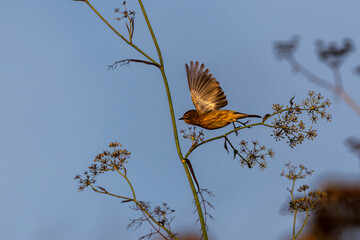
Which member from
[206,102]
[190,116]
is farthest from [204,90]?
[190,116]

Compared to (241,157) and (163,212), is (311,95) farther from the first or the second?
(163,212)

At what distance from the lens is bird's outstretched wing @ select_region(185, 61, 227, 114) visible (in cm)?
362

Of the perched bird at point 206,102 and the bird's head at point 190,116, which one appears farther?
the bird's head at point 190,116

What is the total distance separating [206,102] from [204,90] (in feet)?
0.70

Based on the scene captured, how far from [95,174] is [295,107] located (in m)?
1.53

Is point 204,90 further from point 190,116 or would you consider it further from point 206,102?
point 190,116

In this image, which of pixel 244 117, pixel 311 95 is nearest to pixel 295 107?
pixel 311 95

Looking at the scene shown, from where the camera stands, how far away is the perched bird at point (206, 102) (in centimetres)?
328

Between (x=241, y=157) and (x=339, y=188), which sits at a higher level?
(x=339, y=188)

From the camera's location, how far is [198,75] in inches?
159

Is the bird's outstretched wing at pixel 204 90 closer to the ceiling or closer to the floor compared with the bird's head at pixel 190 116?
closer to the ceiling

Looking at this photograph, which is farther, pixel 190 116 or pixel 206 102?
pixel 206 102

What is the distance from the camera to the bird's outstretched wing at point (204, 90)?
362cm

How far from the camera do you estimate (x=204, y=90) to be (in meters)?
3.86
